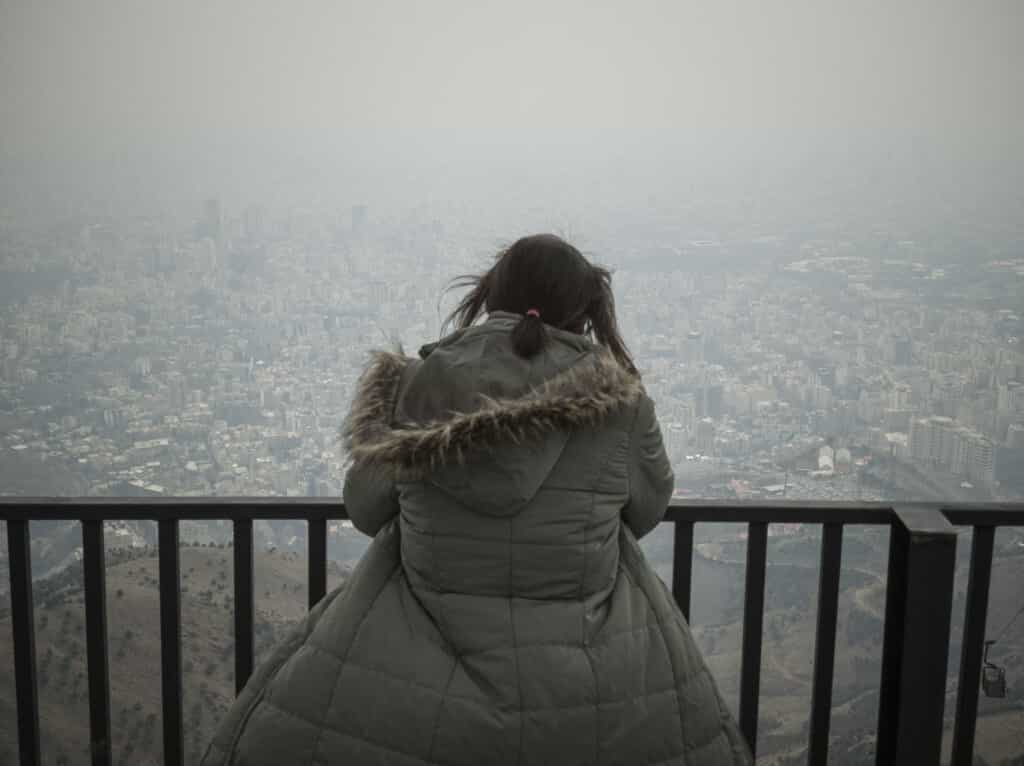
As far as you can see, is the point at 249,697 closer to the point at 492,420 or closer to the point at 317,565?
the point at 317,565

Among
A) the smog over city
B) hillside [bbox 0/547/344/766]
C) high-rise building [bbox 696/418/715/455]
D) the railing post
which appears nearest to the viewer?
the railing post

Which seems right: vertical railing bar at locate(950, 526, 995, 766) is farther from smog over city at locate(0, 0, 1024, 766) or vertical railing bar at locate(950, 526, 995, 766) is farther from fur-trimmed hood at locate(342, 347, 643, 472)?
smog over city at locate(0, 0, 1024, 766)

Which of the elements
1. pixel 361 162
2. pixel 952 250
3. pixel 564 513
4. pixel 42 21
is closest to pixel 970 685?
pixel 564 513

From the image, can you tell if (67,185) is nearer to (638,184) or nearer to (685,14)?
(638,184)

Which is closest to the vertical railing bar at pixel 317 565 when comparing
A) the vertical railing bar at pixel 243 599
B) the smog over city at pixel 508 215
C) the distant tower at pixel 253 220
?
the vertical railing bar at pixel 243 599

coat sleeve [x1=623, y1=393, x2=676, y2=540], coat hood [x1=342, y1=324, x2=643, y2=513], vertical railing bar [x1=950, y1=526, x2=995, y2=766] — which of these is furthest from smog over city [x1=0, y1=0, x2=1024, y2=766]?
coat hood [x1=342, y1=324, x2=643, y2=513]

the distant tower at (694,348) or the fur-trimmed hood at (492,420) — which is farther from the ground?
the fur-trimmed hood at (492,420)

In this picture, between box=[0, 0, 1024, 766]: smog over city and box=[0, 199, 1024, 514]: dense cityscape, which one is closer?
box=[0, 199, 1024, 514]: dense cityscape

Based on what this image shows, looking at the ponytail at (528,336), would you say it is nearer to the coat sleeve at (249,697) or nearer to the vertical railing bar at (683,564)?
the coat sleeve at (249,697)
